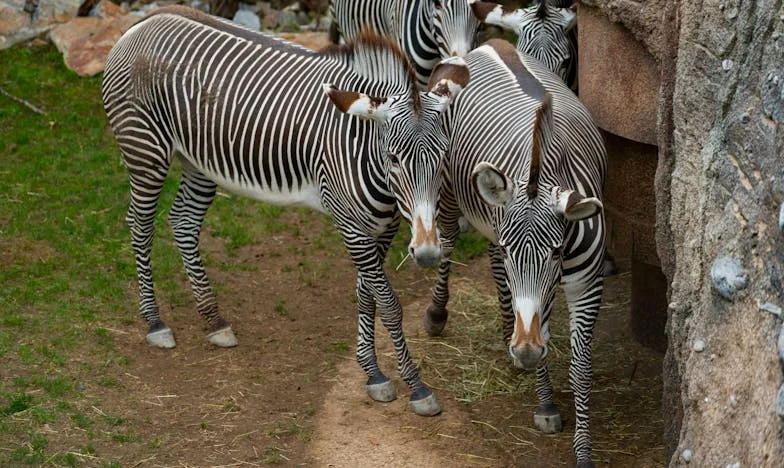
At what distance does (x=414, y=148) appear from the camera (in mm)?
5773

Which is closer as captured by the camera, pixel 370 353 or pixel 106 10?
pixel 370 353

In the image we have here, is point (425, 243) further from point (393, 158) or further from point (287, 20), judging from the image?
point (287, 20)

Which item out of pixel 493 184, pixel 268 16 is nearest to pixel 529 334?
pixel 493 184

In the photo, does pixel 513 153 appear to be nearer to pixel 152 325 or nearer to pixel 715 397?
pixel 715 397

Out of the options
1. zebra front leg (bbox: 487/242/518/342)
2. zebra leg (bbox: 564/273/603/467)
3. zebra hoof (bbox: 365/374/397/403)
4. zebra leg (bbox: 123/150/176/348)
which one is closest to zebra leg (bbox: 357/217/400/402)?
zebra hoof (bbox: 365/374/397/403)

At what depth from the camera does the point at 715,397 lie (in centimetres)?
441

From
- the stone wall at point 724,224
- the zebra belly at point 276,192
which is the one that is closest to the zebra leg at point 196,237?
the zebra belly at point 276,192

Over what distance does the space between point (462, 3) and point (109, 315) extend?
152 inches

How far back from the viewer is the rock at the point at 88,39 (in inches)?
488

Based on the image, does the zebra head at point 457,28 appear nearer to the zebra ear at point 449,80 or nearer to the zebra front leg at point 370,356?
the zebra ear at point 449,80

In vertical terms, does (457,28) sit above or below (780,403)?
above

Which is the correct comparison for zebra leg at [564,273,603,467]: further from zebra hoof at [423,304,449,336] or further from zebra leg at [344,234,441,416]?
zebra hoof at [423,304,449,336]

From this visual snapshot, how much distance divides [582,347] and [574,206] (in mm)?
1074

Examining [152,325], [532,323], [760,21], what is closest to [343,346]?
[152,325]
